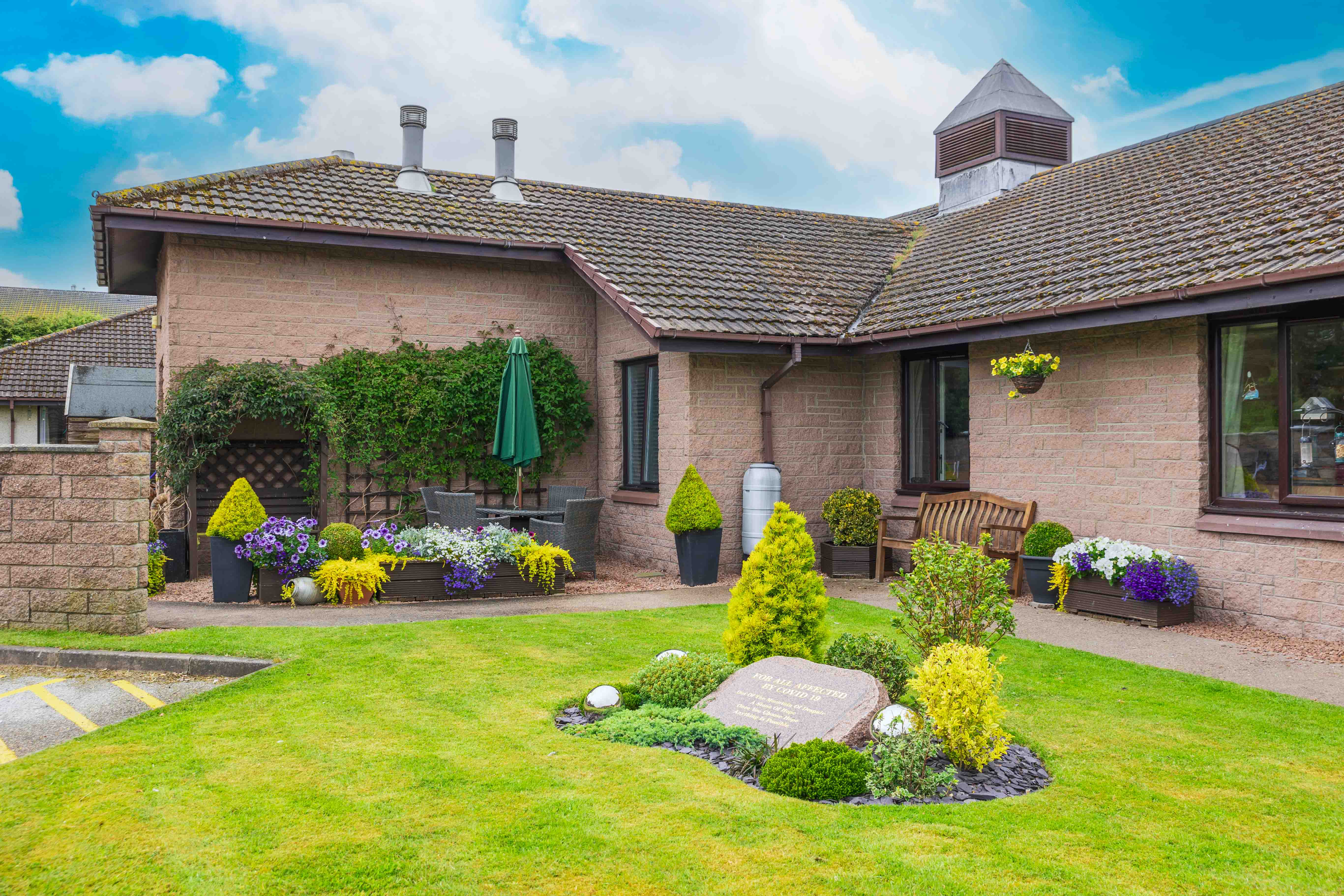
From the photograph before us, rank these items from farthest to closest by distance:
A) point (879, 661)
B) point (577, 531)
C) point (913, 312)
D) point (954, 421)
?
1. point (913, 312)
2. point (954, 421)
3. point (577, 531)
4. point (879, 661)

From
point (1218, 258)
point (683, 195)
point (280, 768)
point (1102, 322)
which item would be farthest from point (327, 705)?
point (683, 195)

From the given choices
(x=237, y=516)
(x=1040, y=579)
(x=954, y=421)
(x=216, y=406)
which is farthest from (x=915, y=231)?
(x=237, y=516)

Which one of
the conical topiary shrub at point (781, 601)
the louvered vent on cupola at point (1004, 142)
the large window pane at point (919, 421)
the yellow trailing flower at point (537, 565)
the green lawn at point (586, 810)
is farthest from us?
the louvered vent on cupola at point (1004, 142)

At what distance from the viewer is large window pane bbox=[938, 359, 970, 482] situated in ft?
37.9

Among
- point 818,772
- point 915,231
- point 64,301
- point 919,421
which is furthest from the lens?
point 64,301

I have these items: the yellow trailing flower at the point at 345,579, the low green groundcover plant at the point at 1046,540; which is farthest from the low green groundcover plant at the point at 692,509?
the low green groundcover plant at the point at 1046,540

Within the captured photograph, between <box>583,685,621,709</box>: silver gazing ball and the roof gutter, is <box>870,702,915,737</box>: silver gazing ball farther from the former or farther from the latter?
the roof gutter

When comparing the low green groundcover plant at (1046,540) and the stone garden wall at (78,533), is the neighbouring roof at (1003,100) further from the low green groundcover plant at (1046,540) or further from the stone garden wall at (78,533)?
the stone garden wall at (78,533)

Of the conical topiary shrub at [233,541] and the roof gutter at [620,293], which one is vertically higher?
the roof gutter at [620,293]

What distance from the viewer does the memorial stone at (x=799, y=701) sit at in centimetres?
486

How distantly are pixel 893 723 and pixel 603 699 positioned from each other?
1.75m

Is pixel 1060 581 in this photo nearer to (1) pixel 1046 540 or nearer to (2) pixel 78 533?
(1) pixel 1046 540

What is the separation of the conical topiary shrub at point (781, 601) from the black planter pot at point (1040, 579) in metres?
4.42

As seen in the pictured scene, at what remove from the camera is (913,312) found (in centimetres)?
1184
